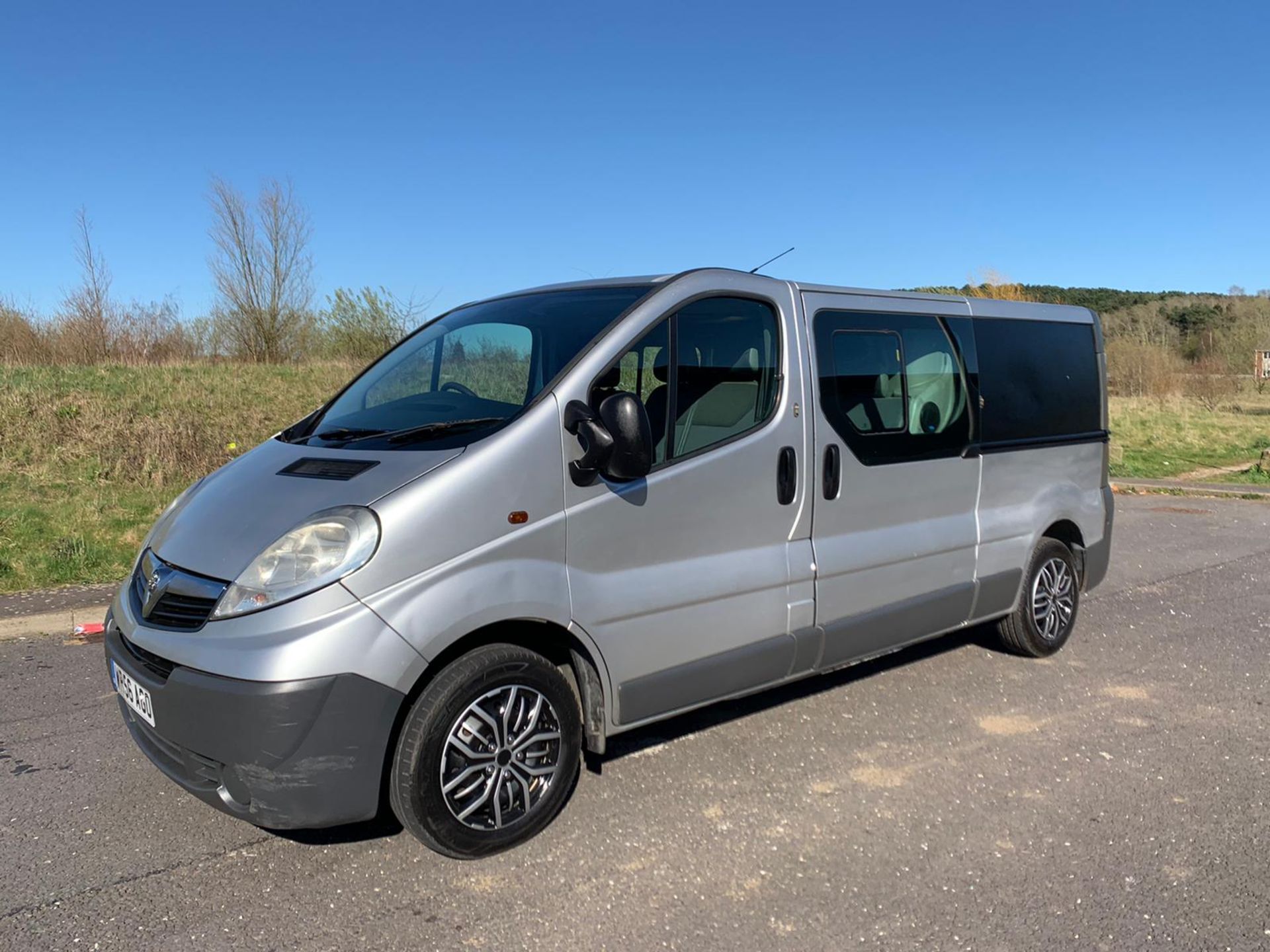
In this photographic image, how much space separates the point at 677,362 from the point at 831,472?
0.94 metres

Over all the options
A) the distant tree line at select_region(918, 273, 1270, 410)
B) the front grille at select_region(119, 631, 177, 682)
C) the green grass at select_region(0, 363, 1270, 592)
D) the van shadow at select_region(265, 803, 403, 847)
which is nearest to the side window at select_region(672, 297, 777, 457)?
the van shadow at select_region(265, 803, 403, 847)

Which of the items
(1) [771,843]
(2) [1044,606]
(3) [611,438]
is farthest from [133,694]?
(2) [1044,606]

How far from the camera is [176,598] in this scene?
325 cm

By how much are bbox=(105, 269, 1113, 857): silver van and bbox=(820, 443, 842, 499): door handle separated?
1 centimetres

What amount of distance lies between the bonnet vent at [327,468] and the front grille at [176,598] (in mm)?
501

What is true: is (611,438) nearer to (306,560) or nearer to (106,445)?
(306,560)

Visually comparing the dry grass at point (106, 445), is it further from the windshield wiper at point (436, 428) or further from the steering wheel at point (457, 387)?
the windshield wiper at point (436, 428)

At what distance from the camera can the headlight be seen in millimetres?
3012

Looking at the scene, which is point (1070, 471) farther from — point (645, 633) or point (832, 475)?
point (645, 633)

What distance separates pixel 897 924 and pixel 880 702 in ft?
6.92

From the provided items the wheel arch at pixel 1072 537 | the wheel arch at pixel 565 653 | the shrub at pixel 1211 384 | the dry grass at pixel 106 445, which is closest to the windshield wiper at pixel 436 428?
the wheel arch at pixel 565 653

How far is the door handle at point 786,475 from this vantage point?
4098mm

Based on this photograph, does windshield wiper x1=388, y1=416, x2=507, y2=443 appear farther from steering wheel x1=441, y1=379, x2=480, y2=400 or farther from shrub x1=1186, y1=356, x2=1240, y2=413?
shrub x1=1186, y1=356, x2=1240, y2=413

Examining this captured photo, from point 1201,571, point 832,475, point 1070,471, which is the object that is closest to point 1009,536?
point 1070,471
